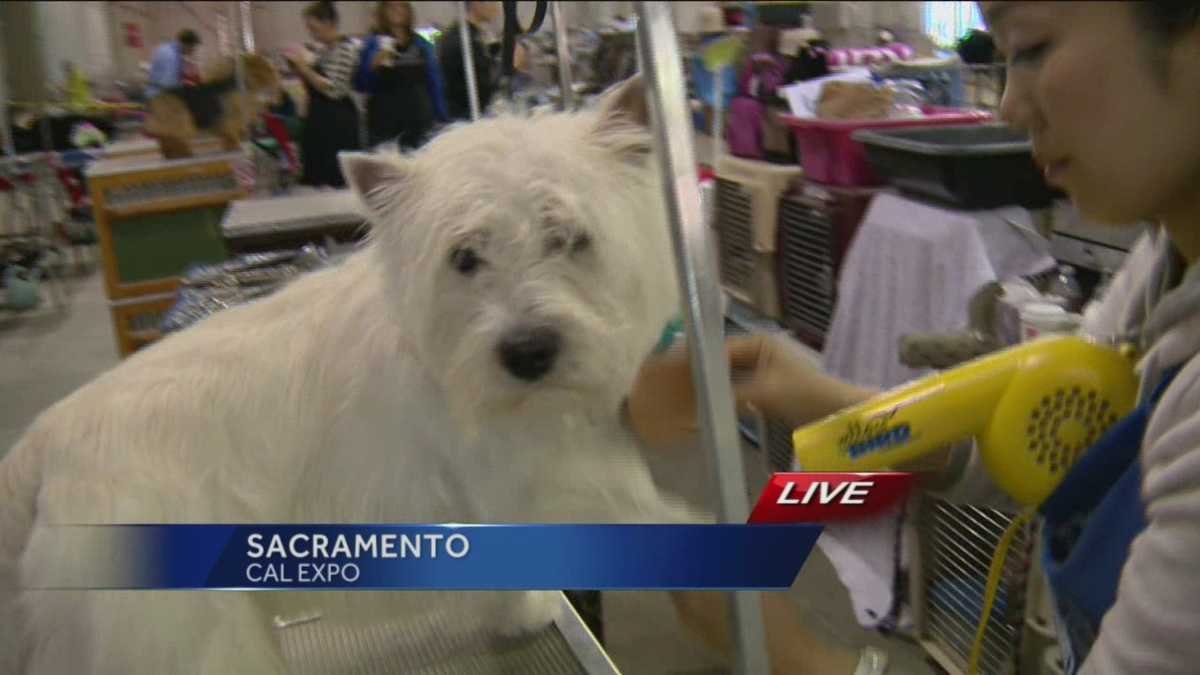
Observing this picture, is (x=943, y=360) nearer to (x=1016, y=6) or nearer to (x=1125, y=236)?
(x=1125, y=236)

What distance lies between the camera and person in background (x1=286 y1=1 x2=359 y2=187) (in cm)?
355

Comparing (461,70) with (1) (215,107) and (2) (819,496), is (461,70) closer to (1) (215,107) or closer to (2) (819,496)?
(1) (215,107)

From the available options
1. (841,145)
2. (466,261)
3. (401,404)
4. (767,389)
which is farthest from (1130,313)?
(841,145)

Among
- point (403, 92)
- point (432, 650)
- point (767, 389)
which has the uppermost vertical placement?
point (403, 92)

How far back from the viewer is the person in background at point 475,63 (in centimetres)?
252

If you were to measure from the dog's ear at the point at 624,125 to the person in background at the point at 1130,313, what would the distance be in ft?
2.07

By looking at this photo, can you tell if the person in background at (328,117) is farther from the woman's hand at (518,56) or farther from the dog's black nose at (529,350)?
the dog's black nose at (529,350)

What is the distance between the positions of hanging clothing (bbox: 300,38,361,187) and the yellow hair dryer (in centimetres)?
299

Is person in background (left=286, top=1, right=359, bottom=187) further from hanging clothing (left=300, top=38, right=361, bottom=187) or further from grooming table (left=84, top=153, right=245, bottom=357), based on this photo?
grooming table (left=84, top=153, right=245, bottom=357)

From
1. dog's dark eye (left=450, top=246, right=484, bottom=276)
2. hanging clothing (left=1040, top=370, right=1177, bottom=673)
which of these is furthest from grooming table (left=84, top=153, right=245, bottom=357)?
hanging clothing (left=1040, top=370, right=1177, bottom=673)

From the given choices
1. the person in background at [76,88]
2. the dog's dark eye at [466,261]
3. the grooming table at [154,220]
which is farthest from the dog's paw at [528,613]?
the person in background at [76,88]

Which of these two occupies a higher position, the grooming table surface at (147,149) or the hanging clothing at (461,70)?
the hanging clothing at (461,70)

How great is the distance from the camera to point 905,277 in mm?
2346

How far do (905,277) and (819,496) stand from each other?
69.2 inches
